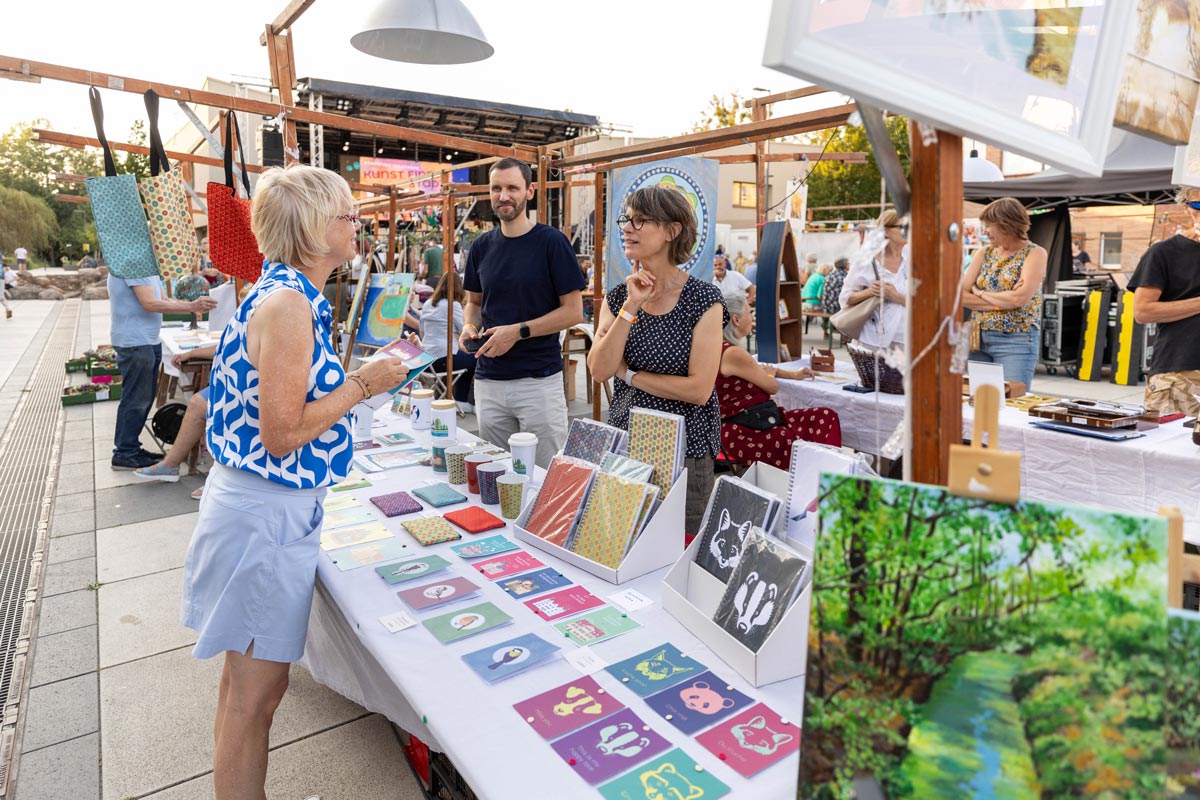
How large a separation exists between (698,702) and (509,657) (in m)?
0.36

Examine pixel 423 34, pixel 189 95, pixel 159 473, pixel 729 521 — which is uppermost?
pixel 423 34

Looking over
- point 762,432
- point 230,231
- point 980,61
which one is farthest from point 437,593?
point 762,432

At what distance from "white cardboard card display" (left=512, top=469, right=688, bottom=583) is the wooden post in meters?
0.91

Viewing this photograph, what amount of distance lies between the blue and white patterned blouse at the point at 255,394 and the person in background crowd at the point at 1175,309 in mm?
3413

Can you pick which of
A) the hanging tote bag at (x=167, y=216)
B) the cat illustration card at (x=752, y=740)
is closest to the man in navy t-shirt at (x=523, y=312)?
the hanging tote bag at (x=167, y=216)

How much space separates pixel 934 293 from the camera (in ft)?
2.54

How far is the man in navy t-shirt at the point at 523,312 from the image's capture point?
9.58 feet

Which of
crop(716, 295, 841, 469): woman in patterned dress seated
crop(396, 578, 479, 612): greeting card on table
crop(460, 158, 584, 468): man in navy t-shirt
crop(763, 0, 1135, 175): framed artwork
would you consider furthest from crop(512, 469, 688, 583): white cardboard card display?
crop(716, 295, 841, 469): woman in patterned dress seated

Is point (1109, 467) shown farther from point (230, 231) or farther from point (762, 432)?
point (230, 231)

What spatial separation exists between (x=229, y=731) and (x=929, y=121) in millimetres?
1683

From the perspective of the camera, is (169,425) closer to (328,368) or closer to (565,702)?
(328,368)

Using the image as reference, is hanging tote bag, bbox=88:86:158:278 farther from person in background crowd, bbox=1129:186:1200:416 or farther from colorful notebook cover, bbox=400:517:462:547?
person in background crowd, bbox=1129:186:1200:416

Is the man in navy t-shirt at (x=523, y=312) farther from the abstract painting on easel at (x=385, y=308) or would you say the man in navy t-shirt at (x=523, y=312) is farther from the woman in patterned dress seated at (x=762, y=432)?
the woman in patterned dress seated at (x=762, y=432)

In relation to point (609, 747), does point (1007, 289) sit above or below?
above
